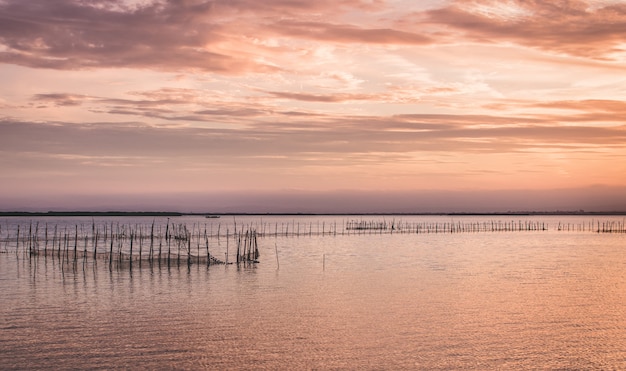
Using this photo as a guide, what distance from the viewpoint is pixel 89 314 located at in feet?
84.6

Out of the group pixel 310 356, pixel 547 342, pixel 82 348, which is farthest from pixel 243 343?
pixel 547 342

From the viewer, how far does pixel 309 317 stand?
83.7ft

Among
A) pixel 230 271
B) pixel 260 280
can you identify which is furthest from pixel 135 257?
pixel 260 280

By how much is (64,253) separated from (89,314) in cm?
2552

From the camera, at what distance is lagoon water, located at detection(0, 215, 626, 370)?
19.1 m

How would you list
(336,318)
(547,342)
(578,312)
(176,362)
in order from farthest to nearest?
(578,312) < (336,318) < (547,342) < (176,362)

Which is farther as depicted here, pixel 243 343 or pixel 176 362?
pixel 243 343

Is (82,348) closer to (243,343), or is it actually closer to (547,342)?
(243,343)

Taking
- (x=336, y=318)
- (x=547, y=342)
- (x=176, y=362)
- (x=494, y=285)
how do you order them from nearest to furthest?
(x=176, y=362) < (x=547, y=342) < (x=336, y=318) < (x=494, y=285)

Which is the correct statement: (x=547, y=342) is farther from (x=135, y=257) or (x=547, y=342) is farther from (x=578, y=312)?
(x=135, y=257)

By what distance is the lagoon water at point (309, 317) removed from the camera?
→ 19.1 m

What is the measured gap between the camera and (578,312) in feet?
89.0

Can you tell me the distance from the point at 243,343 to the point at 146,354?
3184 mm

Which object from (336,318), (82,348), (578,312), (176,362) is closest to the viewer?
(176,362)
